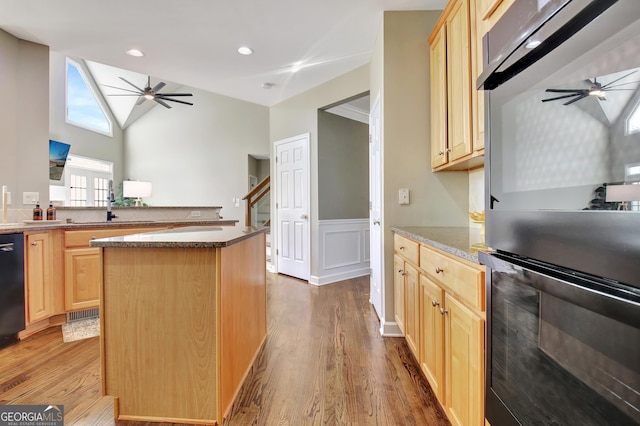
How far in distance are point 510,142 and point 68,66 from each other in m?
9.08

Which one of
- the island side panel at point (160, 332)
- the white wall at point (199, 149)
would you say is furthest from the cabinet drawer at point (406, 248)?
the white wall at point (199, 149)

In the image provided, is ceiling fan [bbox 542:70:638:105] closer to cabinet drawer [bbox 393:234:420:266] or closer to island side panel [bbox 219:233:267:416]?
cabinet drawer [bbox 393:234:420:266]

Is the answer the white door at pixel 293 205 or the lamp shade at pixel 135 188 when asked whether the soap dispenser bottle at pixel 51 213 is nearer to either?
the lamp shade at pixel 135 188

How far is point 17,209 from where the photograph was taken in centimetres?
260

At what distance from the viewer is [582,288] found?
1.71 ft

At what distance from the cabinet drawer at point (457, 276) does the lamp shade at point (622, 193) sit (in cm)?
52

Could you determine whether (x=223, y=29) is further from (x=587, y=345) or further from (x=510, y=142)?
(x=587, y=345)

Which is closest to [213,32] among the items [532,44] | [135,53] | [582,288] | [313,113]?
[135,53]

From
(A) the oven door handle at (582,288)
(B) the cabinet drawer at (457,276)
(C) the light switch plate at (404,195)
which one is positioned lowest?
(B) the cabinet drawer at (457,276)

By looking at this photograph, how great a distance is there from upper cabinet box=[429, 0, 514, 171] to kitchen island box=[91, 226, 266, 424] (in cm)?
147

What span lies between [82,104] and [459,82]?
8.93 metres

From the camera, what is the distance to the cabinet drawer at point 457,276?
3.17ft

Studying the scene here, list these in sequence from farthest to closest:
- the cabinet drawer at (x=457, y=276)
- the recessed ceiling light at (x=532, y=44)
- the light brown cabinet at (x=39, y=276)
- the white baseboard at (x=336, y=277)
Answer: the white baseboard at (x=336, y=277) < the light brown cabinet at (x=39, y=276) < the cabinet drawer at (x=457, y=276) < the recessed ceiling light at (x=532, y=44)

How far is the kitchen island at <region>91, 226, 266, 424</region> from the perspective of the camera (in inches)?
51.2
